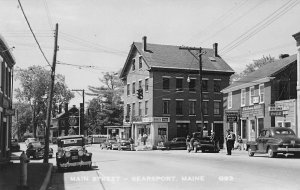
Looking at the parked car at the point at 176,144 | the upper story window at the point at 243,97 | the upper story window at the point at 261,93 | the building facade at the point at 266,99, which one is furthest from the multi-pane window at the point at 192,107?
the upper story window at the point at 261,93

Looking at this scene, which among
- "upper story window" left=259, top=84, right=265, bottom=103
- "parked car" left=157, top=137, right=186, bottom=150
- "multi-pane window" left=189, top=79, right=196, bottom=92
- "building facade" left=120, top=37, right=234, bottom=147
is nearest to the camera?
"upper story window" left=259, top=84, right=265, bottom=103

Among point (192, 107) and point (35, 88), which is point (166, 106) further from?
point (35, 88)

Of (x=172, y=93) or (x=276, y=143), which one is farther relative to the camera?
(x=172, y=93)

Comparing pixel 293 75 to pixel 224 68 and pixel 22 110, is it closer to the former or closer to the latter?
pixel 224 68

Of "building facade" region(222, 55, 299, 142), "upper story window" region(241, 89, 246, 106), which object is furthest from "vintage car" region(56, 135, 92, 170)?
"upper story window" region(241, 89, 246, 106)

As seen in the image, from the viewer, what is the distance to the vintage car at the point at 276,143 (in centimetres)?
2420

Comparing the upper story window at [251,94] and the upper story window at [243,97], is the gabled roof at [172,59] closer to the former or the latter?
the upper story window at [243,97]

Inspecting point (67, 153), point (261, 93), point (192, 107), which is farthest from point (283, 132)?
point (192, 107)

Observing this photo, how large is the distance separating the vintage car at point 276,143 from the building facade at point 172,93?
29.1 m

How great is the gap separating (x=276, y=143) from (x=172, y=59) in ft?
118

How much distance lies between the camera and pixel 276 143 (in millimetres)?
24422

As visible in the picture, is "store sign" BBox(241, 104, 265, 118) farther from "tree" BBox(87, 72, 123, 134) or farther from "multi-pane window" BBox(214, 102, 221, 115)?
"tree" BBox(87, 72, 123, 134)

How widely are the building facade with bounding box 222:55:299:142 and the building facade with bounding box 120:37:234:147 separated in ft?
39.5

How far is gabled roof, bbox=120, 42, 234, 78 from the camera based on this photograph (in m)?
58.0
